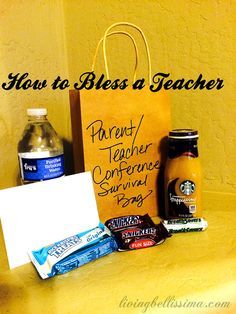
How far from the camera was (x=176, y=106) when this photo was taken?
0.75 m

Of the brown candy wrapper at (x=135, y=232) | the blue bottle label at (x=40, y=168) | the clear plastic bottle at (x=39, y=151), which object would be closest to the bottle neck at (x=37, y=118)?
the clear plastic bottle at (x=39, y=151)

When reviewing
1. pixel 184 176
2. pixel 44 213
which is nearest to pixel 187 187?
pixel 184 176

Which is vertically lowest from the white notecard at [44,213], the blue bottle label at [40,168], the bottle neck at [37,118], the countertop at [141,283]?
the countertop at [141,283]

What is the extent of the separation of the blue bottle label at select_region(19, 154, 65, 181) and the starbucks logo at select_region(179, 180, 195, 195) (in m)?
0.25

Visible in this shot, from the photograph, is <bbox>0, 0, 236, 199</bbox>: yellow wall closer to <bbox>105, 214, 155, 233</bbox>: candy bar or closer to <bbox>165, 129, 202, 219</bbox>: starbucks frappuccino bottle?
<bbox>165, 129, 202, 219</bbox>: starbucks frappuccino bottle

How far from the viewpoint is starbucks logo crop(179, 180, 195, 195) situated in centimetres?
64

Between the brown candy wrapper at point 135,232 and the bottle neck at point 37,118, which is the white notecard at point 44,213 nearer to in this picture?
the brown candy wrapper at point 135,232

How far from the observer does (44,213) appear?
1.84ft

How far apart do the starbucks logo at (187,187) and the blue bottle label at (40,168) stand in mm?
253

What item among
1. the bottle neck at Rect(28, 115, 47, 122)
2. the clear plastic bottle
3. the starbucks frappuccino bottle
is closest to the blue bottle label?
the clear plastic bottle

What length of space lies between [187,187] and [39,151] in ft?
1.02

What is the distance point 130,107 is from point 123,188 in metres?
0.17

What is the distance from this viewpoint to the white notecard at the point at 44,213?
0.53 meters

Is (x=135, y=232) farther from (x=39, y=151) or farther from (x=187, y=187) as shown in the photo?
(x=39, y=151)
